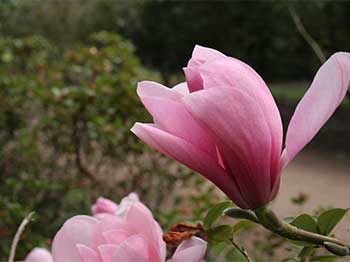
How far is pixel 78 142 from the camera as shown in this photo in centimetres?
249

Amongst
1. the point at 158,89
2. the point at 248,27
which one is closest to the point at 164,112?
the point at 158,89

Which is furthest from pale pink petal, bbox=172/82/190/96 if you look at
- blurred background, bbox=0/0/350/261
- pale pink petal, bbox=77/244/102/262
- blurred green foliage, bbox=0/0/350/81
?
blurred green foliage, bbox=0/0/350/81

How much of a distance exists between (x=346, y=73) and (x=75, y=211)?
6.48 ft

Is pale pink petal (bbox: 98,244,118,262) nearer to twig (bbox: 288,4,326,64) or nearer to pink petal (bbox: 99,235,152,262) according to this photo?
pink petal (bbox: 99,235,152,262)

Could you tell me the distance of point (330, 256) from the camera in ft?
1.09

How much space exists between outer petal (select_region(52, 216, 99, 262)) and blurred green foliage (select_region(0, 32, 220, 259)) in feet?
4.92

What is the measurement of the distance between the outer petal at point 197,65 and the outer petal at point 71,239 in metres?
0.12

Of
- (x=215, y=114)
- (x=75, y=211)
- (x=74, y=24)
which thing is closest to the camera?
(x=215, y=114)

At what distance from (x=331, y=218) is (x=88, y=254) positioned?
146mm

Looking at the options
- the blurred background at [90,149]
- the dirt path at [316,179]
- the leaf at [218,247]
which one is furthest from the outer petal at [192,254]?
the dirt path at [316,179]

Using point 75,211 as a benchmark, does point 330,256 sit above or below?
above

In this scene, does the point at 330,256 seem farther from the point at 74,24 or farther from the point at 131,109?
the point at 74,24

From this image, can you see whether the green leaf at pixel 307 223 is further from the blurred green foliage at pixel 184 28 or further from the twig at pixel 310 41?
the blurred green foliage at pixel 184 28

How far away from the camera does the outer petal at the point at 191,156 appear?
29cm
